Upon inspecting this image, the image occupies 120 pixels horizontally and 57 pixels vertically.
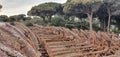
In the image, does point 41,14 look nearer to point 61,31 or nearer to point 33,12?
point 33,12

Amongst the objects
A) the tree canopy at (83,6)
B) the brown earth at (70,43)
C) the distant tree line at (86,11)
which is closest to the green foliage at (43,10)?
the distant tree line at (86,11)

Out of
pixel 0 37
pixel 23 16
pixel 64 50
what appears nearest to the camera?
pixel 0 37

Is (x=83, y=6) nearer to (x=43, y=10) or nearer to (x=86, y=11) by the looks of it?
(x=86, y=11)

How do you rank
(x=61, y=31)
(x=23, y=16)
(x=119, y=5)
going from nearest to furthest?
(x=61, y=31) < (x=23, y=16) < (x=119, y=5)

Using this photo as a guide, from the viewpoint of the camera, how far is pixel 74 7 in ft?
123

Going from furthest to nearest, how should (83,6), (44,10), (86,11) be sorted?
(44,10) → (86,11) → (83,6)

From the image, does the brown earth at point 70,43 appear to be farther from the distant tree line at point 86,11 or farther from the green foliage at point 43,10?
the green foliage at point 43,10

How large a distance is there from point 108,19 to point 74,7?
588 centimetres

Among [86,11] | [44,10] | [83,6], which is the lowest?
[86,11]

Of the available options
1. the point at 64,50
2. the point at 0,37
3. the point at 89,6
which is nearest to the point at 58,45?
the point at 64,50

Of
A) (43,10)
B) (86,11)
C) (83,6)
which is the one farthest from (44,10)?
(86,11)

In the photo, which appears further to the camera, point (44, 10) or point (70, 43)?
point (44, 10)

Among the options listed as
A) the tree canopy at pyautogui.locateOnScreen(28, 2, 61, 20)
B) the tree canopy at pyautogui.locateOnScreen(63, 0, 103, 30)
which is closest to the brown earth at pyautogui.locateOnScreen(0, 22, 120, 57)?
the tree canopy at pyautogui.locateOnScreen(63, 0, 103, 30)

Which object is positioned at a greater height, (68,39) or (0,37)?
(0,37)
